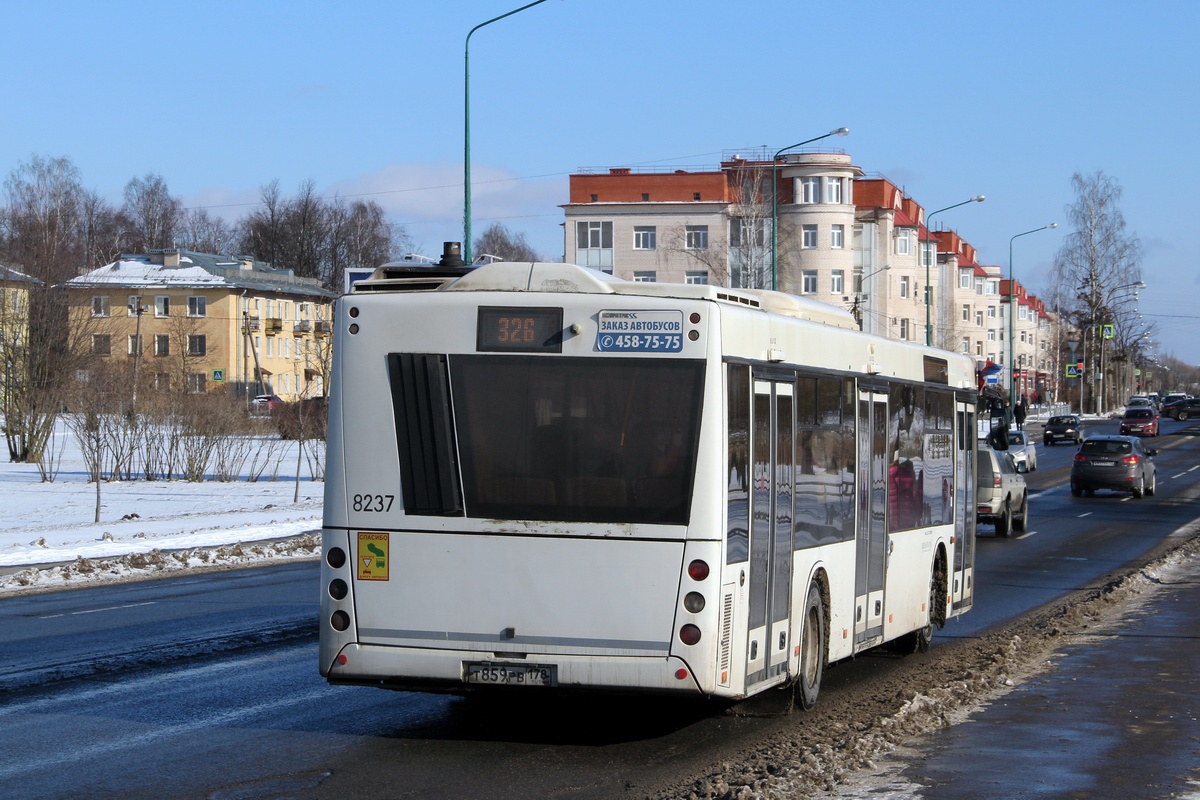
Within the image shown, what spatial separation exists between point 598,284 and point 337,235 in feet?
399

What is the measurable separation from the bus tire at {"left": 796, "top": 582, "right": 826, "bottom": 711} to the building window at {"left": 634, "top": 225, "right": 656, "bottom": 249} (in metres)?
81.4

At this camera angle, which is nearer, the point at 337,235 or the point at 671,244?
the point at 671,244

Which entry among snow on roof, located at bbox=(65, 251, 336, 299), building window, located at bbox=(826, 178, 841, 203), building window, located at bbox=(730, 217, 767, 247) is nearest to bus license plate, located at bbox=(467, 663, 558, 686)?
building window, located at bbox=(730, 217, 767, 247)

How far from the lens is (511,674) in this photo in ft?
26.9

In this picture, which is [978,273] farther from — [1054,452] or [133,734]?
[133,734]

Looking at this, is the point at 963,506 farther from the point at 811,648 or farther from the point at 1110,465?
the point at 1110,465

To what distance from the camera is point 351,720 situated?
30.6 feet

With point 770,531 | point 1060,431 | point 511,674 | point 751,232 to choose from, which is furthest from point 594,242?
point 511,674

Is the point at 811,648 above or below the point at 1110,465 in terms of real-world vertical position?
below

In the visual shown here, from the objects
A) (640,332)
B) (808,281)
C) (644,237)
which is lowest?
(640,332)

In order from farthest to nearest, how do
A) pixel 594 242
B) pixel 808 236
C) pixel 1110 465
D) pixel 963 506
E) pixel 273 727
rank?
pixel 808 236 < pixel 594 242 < pixel 1110 465 < pixel 963 506 < pixel 273 727

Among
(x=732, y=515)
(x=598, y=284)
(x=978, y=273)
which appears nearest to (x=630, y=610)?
(x=732, y=515)

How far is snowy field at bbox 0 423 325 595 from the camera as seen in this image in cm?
2077

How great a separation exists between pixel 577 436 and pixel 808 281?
85.0 m
